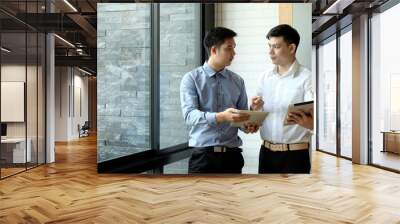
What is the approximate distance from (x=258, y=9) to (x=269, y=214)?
290cm

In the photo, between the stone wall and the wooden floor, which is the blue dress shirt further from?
the wooden floor

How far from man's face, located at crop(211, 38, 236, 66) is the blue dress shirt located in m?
0.13

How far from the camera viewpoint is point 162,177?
625cm

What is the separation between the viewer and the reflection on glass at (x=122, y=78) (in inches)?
229

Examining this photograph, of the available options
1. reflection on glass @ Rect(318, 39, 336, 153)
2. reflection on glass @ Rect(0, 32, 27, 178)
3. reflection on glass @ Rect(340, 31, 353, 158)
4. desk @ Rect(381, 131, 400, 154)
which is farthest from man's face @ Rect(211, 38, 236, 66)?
reflection on glass @ Rect(318, 39, 336, 153)

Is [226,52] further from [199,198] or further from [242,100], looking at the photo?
[199,198]

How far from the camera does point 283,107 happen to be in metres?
5.36

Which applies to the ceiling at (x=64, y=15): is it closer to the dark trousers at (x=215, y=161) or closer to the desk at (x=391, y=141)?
the desk at (x=391, y=141)

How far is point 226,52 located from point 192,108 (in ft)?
2.81

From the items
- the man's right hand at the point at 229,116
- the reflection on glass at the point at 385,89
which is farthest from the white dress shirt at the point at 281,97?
the reflection on glass at the point at 385,89

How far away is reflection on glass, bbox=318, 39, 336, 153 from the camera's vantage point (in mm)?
10250

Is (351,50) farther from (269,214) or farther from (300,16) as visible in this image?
(269,214)

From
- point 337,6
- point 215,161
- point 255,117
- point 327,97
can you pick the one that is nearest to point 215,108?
point 255,117

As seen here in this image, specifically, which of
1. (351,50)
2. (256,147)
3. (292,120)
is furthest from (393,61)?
(256,147)
